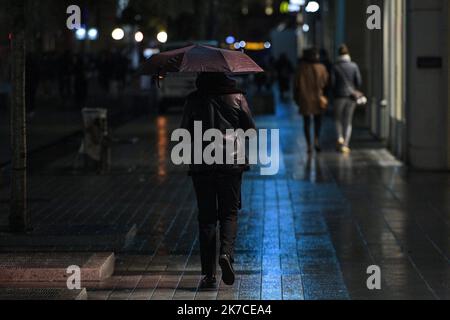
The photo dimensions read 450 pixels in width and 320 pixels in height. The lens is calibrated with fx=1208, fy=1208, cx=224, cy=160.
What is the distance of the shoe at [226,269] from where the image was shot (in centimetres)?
915

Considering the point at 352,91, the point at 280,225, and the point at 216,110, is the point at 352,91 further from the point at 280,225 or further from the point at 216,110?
the point at 216,110

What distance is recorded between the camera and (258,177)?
1719 centimetres

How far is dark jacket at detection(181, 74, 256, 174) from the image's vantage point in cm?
930

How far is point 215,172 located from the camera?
30.6ft

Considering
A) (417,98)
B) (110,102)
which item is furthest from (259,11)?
(417,98)

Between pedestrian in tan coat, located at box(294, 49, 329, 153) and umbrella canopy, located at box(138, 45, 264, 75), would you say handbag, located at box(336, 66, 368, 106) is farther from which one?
umbrella canopy, located at box(138, 45, 264, 75)

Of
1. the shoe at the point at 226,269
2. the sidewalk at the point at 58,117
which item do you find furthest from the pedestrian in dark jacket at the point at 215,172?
the sidewalk at the point at 58,117

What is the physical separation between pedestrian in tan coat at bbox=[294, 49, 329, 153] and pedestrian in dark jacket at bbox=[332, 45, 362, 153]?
327 millimetres

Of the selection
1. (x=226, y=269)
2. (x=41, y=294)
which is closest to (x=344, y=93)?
(x=226, y=269)

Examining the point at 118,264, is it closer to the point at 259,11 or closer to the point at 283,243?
the point at 283,243

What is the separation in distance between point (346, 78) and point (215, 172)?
1201cm

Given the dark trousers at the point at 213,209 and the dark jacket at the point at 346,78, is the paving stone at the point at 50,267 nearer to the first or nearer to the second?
the dark trousers at the point at 213,209

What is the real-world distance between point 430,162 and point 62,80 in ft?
88.7

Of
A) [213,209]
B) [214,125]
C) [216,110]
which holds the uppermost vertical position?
[216,110]
